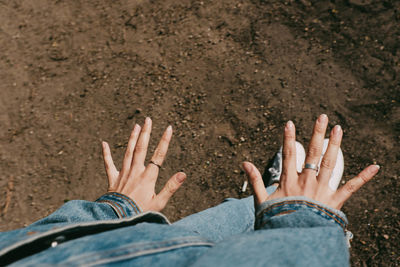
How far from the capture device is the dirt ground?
243 cm

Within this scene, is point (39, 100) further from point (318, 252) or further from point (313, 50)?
point (318, 252)

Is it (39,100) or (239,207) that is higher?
(39,100)

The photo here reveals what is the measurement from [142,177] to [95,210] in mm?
353

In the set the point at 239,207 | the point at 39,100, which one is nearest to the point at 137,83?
the point at 39,100

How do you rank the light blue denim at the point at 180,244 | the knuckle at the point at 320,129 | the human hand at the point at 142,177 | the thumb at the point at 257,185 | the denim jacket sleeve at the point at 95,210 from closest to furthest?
the light blue denim at the point at 180,244 < the denim jacket sleeve at the point at 95,210 < the thumb at the point at 257,185 < the knuckle at the point at 320,129 < the human hand at the point at 142,177

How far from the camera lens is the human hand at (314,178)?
4.44 ft

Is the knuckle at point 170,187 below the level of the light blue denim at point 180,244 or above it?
below

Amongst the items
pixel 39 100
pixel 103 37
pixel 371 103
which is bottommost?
pixel 371 103

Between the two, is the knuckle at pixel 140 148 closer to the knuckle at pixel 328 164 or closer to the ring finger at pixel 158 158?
the ring finger at pixel 158 158

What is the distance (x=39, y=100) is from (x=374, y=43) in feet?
10.1

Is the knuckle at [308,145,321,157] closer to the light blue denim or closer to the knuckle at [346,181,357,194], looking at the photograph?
the knuckle at [346,181,357,194]

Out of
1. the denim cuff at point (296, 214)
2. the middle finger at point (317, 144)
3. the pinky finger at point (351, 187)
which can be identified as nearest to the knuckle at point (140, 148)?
the denim cuff at point (296, 214)

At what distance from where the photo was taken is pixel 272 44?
8.96ft

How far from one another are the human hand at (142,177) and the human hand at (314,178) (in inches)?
17.5
